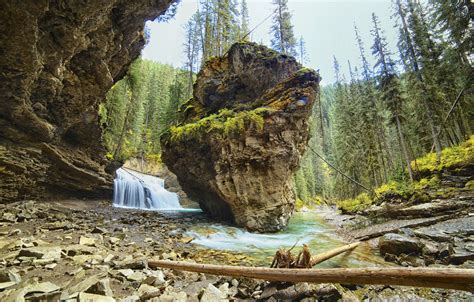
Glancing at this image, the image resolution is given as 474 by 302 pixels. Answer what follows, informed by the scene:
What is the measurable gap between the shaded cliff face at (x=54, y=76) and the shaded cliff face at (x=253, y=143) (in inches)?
226

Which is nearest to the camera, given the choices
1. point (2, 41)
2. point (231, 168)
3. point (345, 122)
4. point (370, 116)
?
point (2, 41)

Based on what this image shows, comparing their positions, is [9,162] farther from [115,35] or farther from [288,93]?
[288,93]

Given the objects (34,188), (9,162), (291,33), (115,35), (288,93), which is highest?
(291,33)

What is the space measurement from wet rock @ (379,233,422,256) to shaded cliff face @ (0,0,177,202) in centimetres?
1183

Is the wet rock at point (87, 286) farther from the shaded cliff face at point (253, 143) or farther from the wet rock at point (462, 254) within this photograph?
the shaded cliff face at point (253, 143)

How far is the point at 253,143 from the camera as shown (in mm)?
13672

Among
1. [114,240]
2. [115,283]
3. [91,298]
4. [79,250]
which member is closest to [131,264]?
[115,283]

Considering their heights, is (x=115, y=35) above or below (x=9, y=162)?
above

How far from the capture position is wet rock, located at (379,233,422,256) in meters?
6.68

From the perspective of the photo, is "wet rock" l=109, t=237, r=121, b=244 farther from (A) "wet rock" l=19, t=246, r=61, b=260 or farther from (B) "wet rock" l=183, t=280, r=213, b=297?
(B) "wet rock" l=183, t=280, r=213, b=297

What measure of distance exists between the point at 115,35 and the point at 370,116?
29.7m

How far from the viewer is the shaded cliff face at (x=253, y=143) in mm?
13680

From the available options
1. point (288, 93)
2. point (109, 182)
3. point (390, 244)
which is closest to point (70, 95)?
point (109, 182)

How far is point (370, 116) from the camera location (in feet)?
97.1
